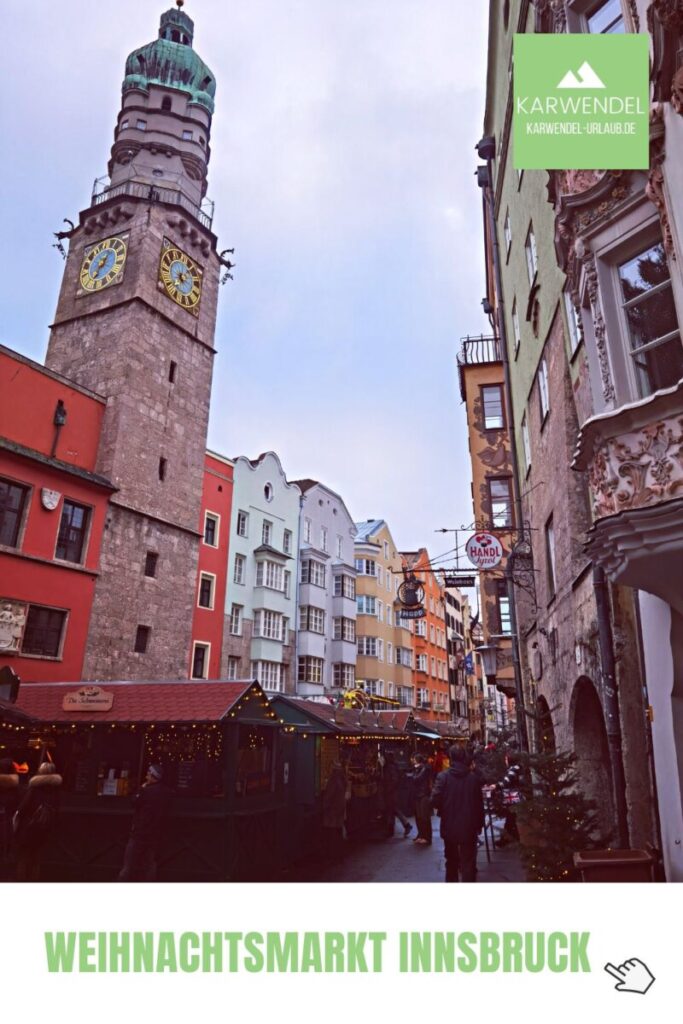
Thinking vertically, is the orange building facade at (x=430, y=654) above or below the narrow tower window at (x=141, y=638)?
above

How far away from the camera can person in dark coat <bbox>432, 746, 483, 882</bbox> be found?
775cm

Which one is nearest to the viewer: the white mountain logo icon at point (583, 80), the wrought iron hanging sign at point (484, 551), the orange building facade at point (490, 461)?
the white mountain logo icon at point (583, 80)

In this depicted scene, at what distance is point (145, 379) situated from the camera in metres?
24.4

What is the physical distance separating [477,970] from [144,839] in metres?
5.98

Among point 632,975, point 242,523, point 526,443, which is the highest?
point 242,523

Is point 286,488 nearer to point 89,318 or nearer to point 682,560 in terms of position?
point 89,318

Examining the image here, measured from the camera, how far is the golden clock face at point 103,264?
85.2 ft

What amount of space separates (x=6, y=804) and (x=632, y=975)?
995cm

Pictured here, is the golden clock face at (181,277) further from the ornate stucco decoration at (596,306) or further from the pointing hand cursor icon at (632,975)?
the pointing hand cursor icon at (632,975)

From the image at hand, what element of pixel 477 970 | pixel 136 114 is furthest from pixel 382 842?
pixel 136 114

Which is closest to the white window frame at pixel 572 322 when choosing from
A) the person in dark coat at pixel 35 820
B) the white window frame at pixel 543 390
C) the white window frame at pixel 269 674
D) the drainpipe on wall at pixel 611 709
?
the white window frame at pixel 543 390

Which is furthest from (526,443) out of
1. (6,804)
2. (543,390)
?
(6,804)

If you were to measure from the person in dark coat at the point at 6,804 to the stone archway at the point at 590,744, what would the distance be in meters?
8.53

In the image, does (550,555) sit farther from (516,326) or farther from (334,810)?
(516,326)
